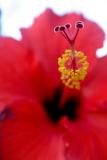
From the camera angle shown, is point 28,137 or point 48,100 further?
point 48,100

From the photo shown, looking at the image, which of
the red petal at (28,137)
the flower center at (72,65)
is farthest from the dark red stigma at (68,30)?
the red petal at (28,137)

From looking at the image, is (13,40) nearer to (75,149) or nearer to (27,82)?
(27,82)

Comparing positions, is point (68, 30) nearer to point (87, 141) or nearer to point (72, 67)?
point (72, 67)

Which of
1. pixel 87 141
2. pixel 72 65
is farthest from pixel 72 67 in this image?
pixel 87 141

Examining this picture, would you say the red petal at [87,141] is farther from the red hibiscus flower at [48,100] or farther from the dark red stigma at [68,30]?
the dark red stigma at [68,30]

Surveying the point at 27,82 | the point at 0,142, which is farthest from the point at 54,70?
the point at 0,142
